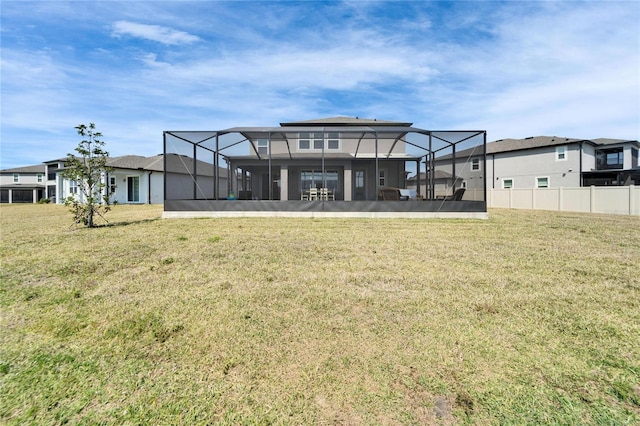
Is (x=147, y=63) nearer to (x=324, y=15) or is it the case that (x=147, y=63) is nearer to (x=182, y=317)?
(x=324, y=15)

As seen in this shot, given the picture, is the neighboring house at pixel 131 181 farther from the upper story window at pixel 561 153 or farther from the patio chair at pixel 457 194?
the upper story window at pixel 561 153

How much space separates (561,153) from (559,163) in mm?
826

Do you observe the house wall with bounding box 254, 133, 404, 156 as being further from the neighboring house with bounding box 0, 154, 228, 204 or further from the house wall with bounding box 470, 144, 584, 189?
the house wall with bounding box 470, 144, 584, 189

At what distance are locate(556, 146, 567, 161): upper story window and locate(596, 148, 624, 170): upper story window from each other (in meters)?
4.67

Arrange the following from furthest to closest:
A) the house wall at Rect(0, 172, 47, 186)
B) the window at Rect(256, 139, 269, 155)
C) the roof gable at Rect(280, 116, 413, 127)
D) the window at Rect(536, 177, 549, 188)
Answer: the house wall at Rect(0, 172, 47, 186) < the window at Rect(536, 177, 549, 188) < the roof gable at Rect(280, 116, 413, 127) < the window at Rect(256, 139, 269, 155)

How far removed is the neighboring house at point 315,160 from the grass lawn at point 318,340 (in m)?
6.63

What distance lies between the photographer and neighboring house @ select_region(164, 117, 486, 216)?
11.5 meters

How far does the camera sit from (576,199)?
56.2 feet

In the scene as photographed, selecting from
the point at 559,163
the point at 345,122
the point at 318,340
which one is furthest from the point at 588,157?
the point at 318,340

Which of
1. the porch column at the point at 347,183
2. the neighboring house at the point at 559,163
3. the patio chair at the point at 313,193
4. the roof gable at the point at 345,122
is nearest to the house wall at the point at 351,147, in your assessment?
the porch column at the point at 347,183

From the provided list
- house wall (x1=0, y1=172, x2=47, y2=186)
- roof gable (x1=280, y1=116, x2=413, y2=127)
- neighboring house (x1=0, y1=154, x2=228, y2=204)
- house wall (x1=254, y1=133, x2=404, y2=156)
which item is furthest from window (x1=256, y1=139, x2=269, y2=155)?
house wall (x1=0, y1=172, x2=47, y2=186)

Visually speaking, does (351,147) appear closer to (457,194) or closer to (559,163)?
(457,194)

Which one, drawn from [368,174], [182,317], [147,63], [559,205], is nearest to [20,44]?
[147,63]

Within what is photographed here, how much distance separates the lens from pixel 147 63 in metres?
12.3
